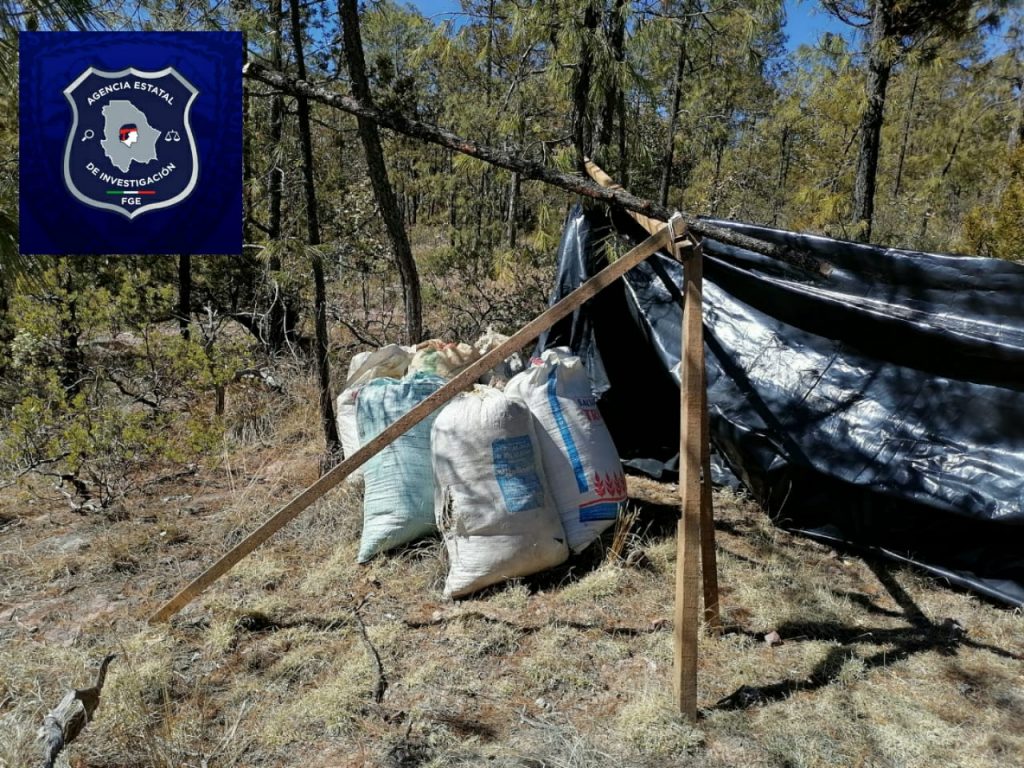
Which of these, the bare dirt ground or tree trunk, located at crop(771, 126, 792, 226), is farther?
tree trunk, located at crop(771, 126, 792, 226)

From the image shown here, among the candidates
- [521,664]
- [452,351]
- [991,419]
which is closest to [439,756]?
[521,664]

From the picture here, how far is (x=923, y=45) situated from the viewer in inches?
267

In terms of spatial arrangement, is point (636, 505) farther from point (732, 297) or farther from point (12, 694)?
point (12, 694)

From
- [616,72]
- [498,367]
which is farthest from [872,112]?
[498,367]

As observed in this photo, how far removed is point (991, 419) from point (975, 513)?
1.26ft

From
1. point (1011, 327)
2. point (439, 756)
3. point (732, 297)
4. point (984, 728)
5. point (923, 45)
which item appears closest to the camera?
point (439, 756)

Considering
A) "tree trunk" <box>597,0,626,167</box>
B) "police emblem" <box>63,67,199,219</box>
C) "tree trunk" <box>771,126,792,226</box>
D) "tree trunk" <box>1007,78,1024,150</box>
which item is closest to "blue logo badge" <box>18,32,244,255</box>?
"police emblem" <box>63,67,199,219</box>

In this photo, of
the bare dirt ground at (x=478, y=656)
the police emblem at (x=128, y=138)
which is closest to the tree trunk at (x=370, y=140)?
the police emblem at (x=128, y=138)

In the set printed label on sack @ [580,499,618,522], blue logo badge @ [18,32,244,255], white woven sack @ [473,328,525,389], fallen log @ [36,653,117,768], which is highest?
blue logo badge @ [18,32,244,255]

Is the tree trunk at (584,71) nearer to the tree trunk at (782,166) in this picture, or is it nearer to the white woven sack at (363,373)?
the white woven sack at (363,373)

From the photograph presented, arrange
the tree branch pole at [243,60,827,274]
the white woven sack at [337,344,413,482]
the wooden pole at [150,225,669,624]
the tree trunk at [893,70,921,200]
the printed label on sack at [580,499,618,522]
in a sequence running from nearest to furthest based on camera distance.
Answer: the wooden pole at [150,225,669,624] < the tree branch pole at [243,60,827,274] < the printed label on sack at [580,499,618,522] < the white woven sack at [337,344,413,482] < the tree trunk at [893,70,921,200]

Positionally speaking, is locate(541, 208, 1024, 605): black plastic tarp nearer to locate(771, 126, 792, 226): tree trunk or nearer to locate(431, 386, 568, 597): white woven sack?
locate(431, 386, 568, 597): white woven sack

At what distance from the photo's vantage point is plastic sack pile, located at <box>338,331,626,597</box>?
9.35ft

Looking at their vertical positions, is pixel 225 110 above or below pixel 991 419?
above
